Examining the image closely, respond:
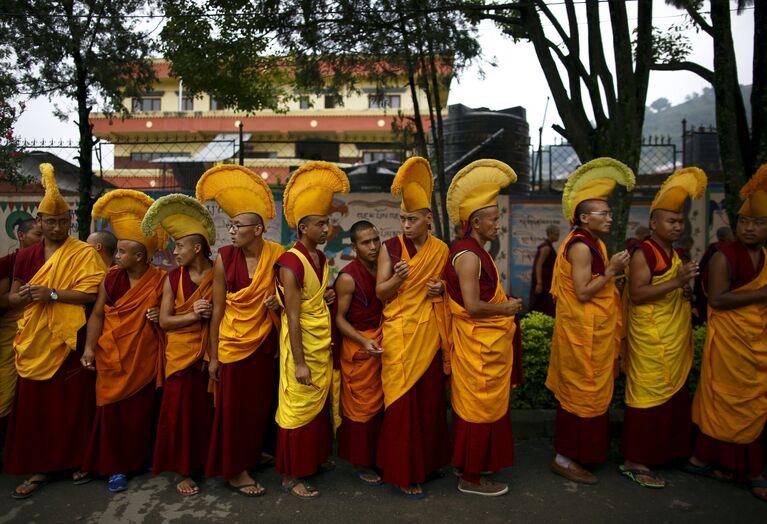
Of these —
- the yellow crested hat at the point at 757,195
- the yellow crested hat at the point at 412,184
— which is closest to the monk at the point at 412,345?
the yellow crested hat at the point at 412,184

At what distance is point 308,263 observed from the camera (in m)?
3.97

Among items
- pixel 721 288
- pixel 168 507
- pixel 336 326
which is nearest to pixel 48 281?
pixel 168 507

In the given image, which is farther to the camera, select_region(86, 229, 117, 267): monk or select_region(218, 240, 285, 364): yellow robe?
select_region(86, 229, 117, 267): monk

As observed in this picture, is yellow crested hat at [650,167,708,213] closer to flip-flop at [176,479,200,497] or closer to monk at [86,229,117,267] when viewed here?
flip-flop at [176,479,200,497]

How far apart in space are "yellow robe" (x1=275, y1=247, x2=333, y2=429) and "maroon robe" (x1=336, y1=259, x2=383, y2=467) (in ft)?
0.76

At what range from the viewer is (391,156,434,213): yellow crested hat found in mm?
3973

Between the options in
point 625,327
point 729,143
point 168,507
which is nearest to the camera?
point 168,507

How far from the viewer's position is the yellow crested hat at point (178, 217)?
155 inches

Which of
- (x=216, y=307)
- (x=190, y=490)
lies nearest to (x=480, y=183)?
(x=216, y=307)

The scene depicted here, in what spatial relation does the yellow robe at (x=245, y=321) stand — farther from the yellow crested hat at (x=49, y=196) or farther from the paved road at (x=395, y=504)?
the yellow crested hat at (x=49, y=196)

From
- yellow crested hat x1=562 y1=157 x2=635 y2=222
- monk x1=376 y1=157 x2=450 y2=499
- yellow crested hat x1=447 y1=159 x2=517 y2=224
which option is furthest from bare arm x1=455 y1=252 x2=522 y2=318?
yellow crested hat x1=562 y1=157 x2=635 y2=222

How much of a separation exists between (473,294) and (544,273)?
5.48 metres

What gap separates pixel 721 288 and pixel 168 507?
13.9 feet

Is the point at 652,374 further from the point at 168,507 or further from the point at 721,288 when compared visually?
the point at 168,507
